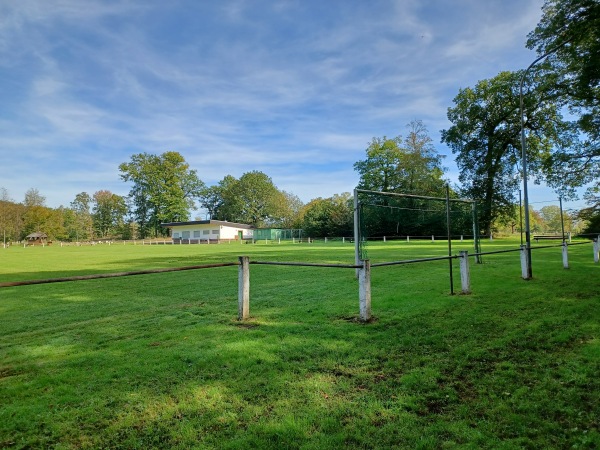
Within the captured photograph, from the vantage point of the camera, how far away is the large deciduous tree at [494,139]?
3297 centimetres

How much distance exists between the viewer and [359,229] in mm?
10531

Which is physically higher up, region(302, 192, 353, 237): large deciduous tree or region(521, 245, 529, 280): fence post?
region(302, 192, 353, 237): large deciduous tree

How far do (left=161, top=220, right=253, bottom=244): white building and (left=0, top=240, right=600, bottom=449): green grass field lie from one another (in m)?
54.3

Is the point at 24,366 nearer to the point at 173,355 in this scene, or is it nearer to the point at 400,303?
the point at 173,355

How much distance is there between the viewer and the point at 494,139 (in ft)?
115

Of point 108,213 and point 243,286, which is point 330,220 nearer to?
point 243,286

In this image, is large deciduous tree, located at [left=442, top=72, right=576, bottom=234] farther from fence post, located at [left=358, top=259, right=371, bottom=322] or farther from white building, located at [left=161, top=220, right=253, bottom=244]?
white building, located at [left=161, top=220, right=253, bottom=244]

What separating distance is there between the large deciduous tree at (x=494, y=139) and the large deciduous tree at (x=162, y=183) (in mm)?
53655

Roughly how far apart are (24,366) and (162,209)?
72.6 meters

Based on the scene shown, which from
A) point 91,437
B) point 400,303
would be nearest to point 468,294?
point 400,303

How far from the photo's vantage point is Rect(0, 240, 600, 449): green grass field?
7.97 ft

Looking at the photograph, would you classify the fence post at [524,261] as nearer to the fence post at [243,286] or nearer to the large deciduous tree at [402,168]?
the fence post at [243,286]

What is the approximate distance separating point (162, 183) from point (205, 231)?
17919mm

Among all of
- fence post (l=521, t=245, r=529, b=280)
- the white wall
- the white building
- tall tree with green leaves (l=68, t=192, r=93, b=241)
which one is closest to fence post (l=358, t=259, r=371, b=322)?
fence post (l=521, t=245, r=529, b=280)
